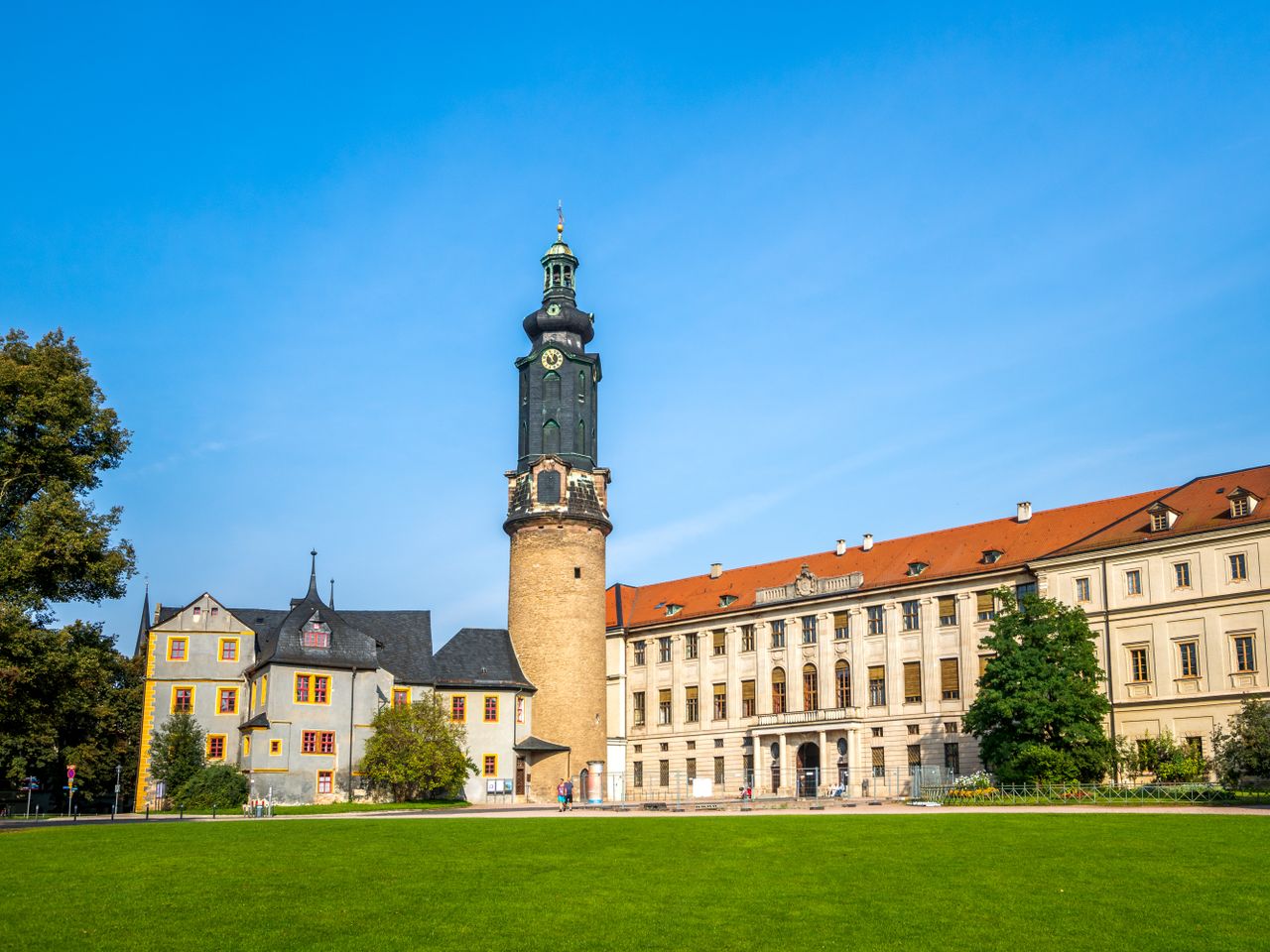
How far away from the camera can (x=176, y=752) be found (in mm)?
63656

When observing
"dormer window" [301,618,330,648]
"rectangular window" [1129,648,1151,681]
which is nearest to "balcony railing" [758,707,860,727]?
"rectangular window" [1129,648,1151,681]

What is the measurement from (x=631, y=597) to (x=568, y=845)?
59.2 m

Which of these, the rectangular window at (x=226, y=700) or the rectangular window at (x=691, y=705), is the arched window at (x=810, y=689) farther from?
the rectangular window at (x=226, y=700)

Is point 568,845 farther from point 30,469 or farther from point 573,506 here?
point 573,506

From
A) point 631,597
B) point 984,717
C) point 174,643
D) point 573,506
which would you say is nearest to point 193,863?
point 984,717

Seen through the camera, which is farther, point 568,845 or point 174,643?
point 174,643

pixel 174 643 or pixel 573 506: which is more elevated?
pixel 573 506

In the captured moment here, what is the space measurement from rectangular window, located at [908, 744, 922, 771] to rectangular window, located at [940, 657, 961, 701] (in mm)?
2870

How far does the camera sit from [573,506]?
2982 inches

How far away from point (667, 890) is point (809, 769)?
5132 cm

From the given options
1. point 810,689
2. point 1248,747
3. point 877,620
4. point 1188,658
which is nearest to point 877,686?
point 877,620

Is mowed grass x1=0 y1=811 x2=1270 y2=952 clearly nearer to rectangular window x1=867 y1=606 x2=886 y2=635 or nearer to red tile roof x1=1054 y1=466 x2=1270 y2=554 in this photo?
red tile roof x1=1054 y1=466 x2=1270 y2=554

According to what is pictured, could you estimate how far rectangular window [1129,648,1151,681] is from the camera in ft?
191

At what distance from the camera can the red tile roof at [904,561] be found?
64.6 metres
